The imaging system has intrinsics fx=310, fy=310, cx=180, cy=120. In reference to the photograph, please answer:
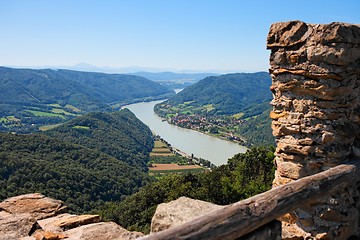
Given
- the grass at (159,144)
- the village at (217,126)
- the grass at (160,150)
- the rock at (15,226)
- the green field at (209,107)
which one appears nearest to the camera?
the rock at (15,226)

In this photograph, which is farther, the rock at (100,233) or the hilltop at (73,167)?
the hilltop at (73,167)

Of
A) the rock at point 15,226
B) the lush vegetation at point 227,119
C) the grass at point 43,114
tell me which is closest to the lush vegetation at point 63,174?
the rock at point 15,226

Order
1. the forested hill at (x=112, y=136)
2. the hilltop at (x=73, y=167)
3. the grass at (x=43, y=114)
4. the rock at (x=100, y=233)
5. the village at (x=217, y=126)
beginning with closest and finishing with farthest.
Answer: the rock at (x=100, y=233), the hilltop at (x=73, y=167), the forested hill at (x=112, y=136), the village at (x=217, y=126), the grass at (x=43, y=114)

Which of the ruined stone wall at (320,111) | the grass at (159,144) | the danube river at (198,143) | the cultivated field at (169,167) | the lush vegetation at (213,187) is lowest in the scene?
the cultivated field at (169,167)

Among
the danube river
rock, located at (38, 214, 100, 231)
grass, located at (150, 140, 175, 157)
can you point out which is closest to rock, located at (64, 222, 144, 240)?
rock, located at (38, 214, 100, 231)

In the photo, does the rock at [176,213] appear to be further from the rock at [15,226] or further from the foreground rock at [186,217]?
the rock at [15,226]

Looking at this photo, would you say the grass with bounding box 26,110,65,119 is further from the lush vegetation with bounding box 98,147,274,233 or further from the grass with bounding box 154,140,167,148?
the lush vegetation with bounding box 98,147,274,233

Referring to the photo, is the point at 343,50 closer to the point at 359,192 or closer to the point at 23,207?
the point at 359,192
